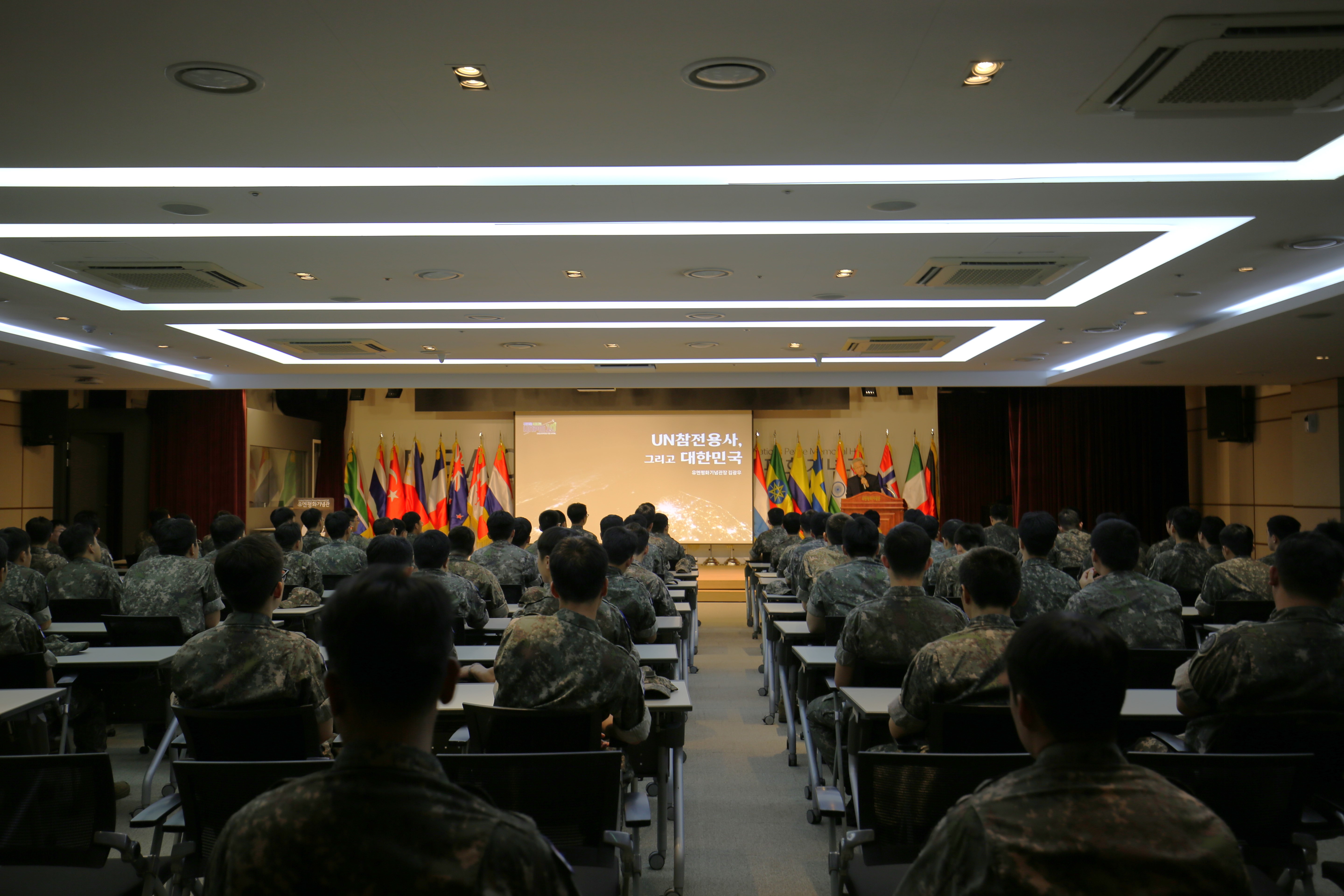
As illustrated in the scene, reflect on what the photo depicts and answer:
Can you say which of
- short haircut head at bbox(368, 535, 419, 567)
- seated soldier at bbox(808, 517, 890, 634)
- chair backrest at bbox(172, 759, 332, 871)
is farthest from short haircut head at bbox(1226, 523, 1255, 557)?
chair backrest at bbox(172, 759, 332, 871)

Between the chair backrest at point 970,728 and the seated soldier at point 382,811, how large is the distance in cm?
174

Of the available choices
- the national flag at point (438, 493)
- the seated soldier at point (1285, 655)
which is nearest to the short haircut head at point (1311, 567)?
the seated soldier at point (1285, 655)

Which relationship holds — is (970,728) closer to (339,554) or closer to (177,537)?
(177,537)

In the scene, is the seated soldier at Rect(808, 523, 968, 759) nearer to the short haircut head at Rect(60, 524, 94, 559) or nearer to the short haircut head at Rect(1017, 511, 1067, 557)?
the short haircut head at Rect(1017, 511, 1067, 557)

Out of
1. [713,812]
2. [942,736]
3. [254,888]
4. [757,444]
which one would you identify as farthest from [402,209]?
[757,444]

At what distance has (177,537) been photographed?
17.9 feet

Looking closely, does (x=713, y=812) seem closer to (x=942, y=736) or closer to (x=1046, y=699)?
(x=942, y=736)

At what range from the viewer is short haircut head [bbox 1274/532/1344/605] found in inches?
112

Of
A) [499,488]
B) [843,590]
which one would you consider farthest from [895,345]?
[499,488]

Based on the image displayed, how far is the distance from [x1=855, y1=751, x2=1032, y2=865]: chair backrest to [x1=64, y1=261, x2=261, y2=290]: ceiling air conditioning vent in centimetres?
612

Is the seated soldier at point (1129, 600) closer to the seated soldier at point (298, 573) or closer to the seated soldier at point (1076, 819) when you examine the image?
the seated soldier at point (1076, 819)

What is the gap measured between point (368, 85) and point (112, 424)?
13022 mm

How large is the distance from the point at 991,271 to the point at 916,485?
30.2 ft

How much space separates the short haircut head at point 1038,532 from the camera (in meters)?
5.15
